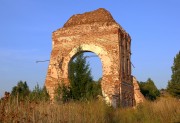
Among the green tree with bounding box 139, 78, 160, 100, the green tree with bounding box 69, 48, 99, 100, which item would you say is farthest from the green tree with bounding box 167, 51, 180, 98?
the green tree with bounding box 69, 48, 99, 100

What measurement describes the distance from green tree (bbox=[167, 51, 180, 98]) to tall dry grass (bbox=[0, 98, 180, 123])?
18044mm

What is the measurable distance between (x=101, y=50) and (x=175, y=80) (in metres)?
15.4

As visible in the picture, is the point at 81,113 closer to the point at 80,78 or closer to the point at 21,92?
the point at 21,92

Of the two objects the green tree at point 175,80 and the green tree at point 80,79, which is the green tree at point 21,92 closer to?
the green tree at point 80,79

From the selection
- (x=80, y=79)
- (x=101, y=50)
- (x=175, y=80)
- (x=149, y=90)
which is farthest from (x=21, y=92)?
(x=175, y=80)

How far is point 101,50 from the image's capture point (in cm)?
1862

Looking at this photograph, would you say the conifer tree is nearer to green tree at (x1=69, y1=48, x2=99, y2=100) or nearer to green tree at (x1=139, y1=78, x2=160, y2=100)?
green tree at (x1=69, y1=48, x2=99, y2=100)

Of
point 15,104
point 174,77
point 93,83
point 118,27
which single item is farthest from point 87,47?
point 174,77

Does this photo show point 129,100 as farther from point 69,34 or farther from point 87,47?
point 69,34

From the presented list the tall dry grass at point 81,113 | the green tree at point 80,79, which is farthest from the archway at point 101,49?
the tall dry grass at point 81,113

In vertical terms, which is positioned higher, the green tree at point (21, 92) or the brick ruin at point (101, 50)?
the brick ruin at point (101, 50)

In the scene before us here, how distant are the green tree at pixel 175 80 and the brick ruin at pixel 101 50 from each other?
10.9m

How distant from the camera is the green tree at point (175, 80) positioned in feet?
97.9

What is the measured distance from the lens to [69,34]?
64.4 feet
